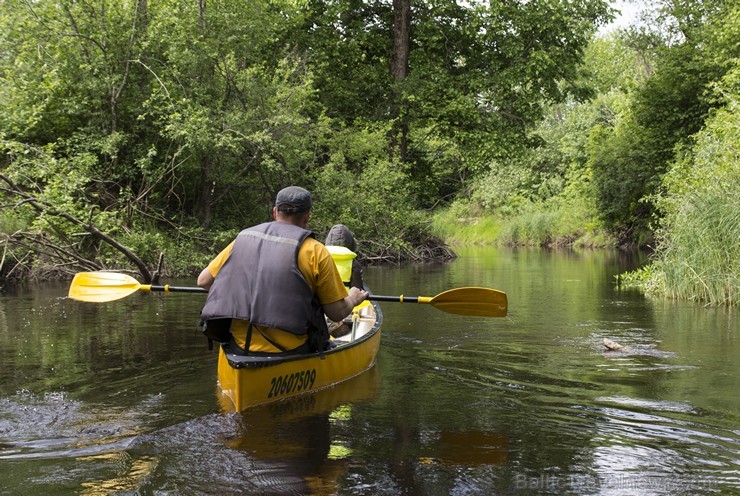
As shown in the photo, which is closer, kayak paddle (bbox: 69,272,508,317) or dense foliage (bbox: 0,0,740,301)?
kayak paddle (bbox: 69,272,508,317)

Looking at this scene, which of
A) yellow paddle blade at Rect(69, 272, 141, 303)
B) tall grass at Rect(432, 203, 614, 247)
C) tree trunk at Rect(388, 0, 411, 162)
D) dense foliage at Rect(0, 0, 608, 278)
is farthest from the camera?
tall grass at Rect(432, 203, 614, 247)

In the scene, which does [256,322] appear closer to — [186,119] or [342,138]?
[186,119]

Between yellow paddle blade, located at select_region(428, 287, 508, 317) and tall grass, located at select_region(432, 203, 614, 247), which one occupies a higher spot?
tall grass, located at select_region(432, 203, 614, 247)

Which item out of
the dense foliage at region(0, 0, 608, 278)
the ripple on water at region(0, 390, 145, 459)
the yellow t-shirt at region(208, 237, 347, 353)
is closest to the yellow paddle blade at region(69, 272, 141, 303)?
the ripple on water at region(0, 390, 145, 459)

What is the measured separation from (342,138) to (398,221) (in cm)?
280

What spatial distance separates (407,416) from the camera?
565cm

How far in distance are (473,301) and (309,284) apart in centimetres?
236

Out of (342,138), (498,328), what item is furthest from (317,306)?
(342,138)

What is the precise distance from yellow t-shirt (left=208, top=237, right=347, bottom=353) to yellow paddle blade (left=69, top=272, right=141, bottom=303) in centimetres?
236

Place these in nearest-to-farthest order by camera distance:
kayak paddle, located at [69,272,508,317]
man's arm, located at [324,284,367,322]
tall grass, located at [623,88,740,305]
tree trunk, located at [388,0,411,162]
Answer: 1. man's arm, located at [324,284,367,322]
2. kayak paddle, located at [69,272,508,317]
3. tall grass, located at [623,88,740,305]
4. tree trunk, located at [388,0,411,162]

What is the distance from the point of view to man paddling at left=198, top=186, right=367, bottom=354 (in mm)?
5324

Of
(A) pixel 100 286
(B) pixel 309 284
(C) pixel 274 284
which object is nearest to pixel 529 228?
(A) pixel 100 286

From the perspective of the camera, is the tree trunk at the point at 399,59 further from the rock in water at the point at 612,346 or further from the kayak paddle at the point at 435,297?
the kayak paddle at the point at 435,297

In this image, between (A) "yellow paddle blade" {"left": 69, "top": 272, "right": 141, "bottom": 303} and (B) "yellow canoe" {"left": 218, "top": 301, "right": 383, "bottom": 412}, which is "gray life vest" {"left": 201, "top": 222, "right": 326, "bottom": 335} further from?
(A) "yellow paddle blade" {"left": 69, "top": 272, "right": 141, "bottom": 303}
